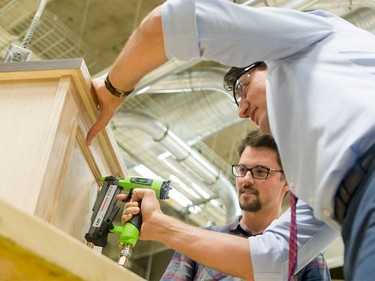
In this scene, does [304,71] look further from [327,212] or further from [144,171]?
[144,171]

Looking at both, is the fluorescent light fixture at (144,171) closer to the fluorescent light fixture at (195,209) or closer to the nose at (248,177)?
the fluorescent light fixture at (195,209)

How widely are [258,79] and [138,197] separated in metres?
0.48

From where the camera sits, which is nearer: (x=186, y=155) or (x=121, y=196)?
(x=121, y=196)

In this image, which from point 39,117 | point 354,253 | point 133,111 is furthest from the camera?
point 133,111

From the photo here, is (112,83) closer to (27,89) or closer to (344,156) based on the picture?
(27,89)

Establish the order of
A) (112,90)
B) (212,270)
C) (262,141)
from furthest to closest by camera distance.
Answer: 1. (262,141)
2. (212,270)
3. (112,90)

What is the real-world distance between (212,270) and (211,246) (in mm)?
253

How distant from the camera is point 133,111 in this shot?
10.8ft

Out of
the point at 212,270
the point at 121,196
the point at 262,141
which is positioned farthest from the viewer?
the point at 262,141

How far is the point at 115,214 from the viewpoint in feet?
4.57

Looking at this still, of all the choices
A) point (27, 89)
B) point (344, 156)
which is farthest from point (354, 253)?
point (27, 89)

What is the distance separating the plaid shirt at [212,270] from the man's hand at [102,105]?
1.94ft

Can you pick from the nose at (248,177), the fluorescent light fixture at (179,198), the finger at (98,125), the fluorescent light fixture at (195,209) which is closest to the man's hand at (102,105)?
the finger at (98,125)

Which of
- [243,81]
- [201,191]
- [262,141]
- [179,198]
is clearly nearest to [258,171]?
[262,141]
